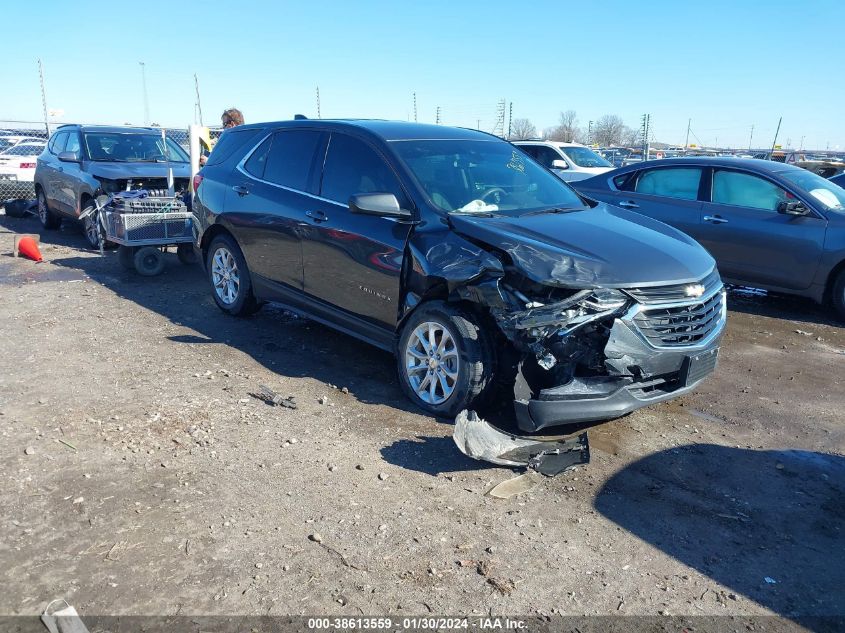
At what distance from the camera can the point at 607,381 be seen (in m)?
4.18

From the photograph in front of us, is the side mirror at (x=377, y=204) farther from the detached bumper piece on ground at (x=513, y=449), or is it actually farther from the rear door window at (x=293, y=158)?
the detached bumper piece on ground at (x=513, y=449)

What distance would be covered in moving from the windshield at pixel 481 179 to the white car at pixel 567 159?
9078 mm

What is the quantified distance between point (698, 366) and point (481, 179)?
211 centimetres

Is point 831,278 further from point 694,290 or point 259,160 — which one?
point 259,160

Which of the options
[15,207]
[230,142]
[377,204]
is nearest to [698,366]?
[377,204]

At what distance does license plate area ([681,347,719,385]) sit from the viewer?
14.3 ft

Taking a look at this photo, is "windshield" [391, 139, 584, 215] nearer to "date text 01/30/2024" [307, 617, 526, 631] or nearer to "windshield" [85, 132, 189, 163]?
"date text 01/30/2024" [307, 617, 526, 631]

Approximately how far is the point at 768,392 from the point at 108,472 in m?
4.81

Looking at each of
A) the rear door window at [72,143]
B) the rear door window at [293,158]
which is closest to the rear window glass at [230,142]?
the rear door window at [293,158]

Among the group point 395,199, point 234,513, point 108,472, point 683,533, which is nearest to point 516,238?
point 395,199

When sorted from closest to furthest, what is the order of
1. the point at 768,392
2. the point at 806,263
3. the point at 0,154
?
1. the point at 768,392
2. the point at 806,263
3. the point at 0,154

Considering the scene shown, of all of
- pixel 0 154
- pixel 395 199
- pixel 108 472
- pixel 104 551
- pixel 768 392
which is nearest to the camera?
pixel 104 551

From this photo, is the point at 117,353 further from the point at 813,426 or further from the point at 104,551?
the point at 813,426

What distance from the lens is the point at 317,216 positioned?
18.4 feet
